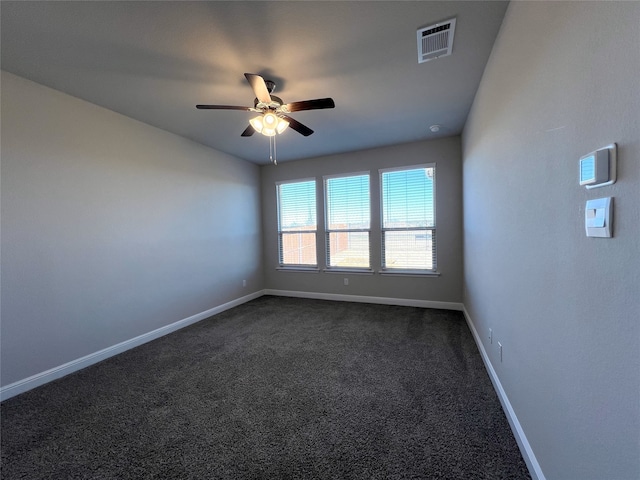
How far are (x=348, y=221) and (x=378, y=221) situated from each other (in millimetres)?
560

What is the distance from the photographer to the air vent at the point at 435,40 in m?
1.80

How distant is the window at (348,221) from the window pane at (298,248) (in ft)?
1.10

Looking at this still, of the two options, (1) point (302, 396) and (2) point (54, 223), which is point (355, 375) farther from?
(2) point (54, 223)

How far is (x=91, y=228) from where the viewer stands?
273 cm

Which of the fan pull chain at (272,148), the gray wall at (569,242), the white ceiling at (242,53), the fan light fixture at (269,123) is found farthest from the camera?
the fan pull chain at (272,148)

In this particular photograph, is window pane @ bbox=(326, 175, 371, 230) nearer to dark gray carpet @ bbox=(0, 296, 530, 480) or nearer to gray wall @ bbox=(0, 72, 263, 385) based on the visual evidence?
gray wall @ bbox=(0, 72, 263, 385)

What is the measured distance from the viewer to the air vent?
5.90ft

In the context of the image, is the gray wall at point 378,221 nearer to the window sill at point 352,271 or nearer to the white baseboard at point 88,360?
the window sill at point 352,271

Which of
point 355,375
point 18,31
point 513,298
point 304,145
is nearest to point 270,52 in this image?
point 18,31

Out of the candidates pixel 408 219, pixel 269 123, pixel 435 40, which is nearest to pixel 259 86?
pixel 269 123

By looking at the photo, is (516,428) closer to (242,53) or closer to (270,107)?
(270,107)

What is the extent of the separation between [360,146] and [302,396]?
367cm

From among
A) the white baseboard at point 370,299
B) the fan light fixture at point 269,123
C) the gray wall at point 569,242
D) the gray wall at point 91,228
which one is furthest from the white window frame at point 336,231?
the gray wall at point 569,242

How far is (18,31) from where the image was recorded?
1.76 meters
